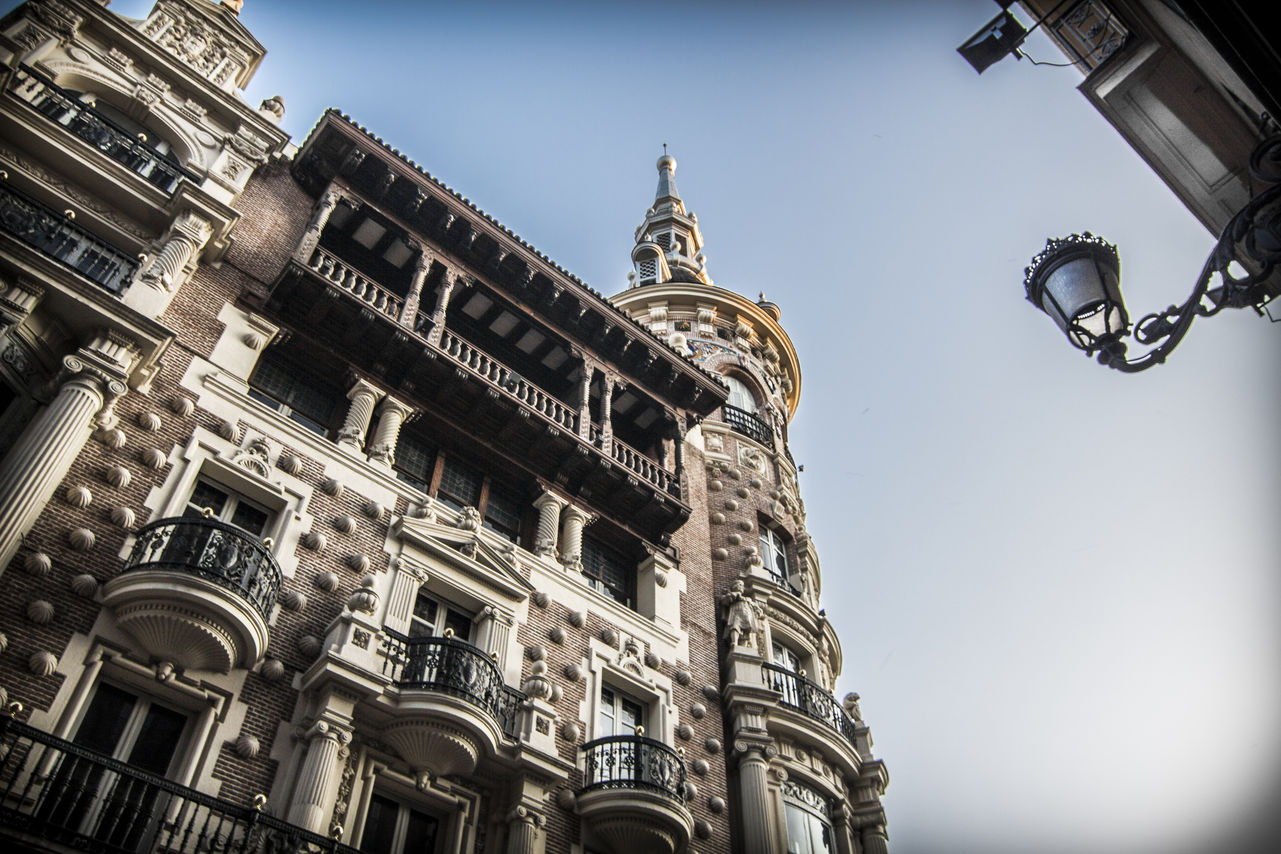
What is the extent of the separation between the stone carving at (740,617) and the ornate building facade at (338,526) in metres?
0.11

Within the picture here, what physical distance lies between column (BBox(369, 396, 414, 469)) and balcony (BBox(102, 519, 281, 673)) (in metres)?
4.59

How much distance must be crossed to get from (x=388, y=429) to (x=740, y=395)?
14.1 m

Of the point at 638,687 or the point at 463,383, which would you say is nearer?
the point at 638,687

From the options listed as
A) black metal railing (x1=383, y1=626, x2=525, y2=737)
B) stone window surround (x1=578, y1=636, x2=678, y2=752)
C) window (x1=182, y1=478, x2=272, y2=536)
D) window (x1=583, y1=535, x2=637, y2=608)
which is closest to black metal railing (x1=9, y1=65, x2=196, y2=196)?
window (x1=182, y1=478, x2=272, y2=536)

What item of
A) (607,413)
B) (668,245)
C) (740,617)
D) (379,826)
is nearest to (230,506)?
(379,826)

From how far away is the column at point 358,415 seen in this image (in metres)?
18.7

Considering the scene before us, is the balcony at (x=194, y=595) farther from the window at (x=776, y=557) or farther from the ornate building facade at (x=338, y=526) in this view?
the window at (x=776, y=557)

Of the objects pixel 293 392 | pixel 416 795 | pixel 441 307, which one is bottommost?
pixel 416 795

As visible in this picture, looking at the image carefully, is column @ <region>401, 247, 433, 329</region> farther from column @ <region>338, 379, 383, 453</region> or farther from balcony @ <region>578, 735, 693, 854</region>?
balcony @ <region>578, 735, 693, 854</region>

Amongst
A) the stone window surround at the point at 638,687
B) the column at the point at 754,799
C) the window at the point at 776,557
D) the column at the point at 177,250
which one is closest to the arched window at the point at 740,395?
the window at the point at 776,557

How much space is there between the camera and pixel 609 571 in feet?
72.8

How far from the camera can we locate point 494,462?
827 inches

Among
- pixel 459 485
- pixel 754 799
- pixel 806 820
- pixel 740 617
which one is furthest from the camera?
pixel 740 617

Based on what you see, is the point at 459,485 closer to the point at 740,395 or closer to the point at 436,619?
the point at 436,619
